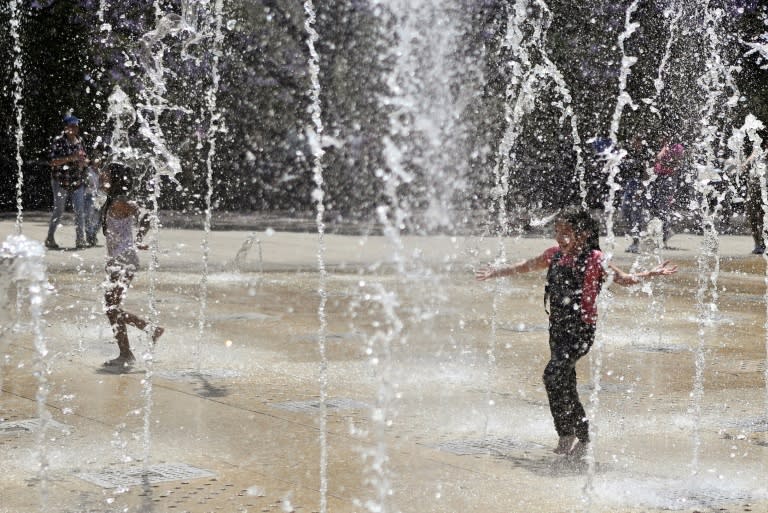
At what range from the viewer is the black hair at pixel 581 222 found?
19.2 ft

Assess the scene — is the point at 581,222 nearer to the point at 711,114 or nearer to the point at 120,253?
the point at 120,253

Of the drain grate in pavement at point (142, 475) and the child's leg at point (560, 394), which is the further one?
the child's leg at point (560, 394)

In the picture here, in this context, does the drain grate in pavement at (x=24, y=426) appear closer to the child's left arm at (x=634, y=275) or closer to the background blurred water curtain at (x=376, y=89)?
the child's left arm at (x=634, y=275)

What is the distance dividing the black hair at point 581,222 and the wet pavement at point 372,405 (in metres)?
0.96

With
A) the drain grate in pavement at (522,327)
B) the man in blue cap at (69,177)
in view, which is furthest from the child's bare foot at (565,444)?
the man in blue cap at (69,177)

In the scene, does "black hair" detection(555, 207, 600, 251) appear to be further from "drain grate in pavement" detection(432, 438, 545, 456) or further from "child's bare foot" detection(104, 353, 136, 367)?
"child's bare foot" detection(104, 353, 136, 367)

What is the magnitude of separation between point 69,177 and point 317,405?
10075 mm

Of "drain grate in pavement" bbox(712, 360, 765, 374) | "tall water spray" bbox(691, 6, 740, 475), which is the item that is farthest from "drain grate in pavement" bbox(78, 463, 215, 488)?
"tall water spray" bbox(691, 6, 740, 475)

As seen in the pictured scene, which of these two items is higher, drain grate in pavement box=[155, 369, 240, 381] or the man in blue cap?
the man in blue cap

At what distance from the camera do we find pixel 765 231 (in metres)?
16.2

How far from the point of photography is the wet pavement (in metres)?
5.01

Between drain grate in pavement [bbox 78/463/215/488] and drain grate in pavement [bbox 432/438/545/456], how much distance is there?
1.21 m

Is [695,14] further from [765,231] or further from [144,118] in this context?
[765,231]

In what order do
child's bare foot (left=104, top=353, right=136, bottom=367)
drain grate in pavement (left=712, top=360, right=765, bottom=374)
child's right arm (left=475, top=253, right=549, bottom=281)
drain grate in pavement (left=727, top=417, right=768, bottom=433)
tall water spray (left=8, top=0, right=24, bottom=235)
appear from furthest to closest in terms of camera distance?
tall water spray (left=8, top=0, right=24, bottom=235), drain grate in pavement (left=712, top=360, right=765, bottom=374), child's bare foot (left=104, top=353, right=136, bottom=367), drain grate in pavement (left=727, top=417, right=768, bottom=433), child's right arm (left=475, top=253, right=549, bottom=281)
